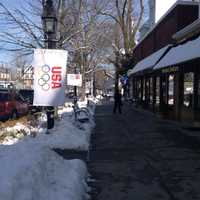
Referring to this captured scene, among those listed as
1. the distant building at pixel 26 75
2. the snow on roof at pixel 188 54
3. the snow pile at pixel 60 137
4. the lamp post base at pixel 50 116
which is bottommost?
the snow pile at pixel 60 137

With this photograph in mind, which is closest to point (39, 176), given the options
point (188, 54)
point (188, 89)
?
point (188, 54)

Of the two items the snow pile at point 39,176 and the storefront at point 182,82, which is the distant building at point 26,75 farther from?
the snow pile at point 39,176

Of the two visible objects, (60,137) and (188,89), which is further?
(188,89)

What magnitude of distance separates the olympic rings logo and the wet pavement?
2.13 metres

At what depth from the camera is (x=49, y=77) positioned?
13.4m

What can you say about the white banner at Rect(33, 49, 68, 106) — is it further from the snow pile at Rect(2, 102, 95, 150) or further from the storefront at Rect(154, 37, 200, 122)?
the storefront at Rect(154, 37, 200, 122)

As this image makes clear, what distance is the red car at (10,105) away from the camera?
2550 centimetres

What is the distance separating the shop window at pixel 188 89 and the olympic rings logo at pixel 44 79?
939cm

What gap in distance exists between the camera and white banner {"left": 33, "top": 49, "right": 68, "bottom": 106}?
13383 mm

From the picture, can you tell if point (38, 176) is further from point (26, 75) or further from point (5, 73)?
point (5, 73)

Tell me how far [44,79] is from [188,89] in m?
10.1

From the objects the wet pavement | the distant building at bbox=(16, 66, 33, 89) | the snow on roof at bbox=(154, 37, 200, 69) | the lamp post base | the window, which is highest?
the snow on roof at bbox=(154, 37, 200, 69)

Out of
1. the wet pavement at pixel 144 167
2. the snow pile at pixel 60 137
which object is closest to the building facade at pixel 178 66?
the wet pavement at pixel 144 167

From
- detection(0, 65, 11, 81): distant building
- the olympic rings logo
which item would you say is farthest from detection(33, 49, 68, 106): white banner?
detection(0, 65, 11, 81): distant building
